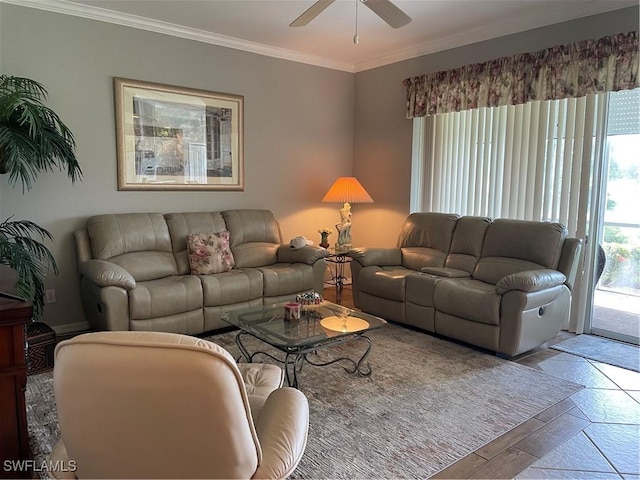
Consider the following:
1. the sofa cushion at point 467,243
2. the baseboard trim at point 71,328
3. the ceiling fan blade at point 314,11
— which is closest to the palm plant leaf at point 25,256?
the baseboard trim at point 71,328

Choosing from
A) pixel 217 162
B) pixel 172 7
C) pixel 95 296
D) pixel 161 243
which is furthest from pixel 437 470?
pixel 172 7

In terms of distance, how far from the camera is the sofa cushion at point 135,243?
3.71 m

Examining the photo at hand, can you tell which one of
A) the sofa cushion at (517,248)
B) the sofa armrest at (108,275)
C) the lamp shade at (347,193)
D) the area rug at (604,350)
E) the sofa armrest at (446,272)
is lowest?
the area rug at (604,350)

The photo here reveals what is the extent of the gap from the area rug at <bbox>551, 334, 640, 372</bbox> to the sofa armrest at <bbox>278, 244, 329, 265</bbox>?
7.16 feet

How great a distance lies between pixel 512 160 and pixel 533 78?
736 mm

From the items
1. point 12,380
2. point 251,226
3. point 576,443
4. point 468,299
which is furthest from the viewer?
point 251,226

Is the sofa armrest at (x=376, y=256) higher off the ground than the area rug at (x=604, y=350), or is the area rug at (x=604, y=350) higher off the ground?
the sofa armrest at (x=376, y=256)

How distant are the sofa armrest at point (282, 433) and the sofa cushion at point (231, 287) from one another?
227cm

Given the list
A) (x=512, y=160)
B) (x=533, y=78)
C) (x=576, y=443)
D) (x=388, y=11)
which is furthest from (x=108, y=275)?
(x=533, y=78)

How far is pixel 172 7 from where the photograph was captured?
3.74m

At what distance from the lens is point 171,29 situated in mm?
4172

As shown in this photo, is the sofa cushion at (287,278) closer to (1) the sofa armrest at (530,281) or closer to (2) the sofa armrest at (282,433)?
(1) the sofa armrest at (530,281)

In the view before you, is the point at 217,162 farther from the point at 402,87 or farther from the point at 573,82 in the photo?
the point at 573,82

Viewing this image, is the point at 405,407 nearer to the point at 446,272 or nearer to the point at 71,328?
the point at 446,272
